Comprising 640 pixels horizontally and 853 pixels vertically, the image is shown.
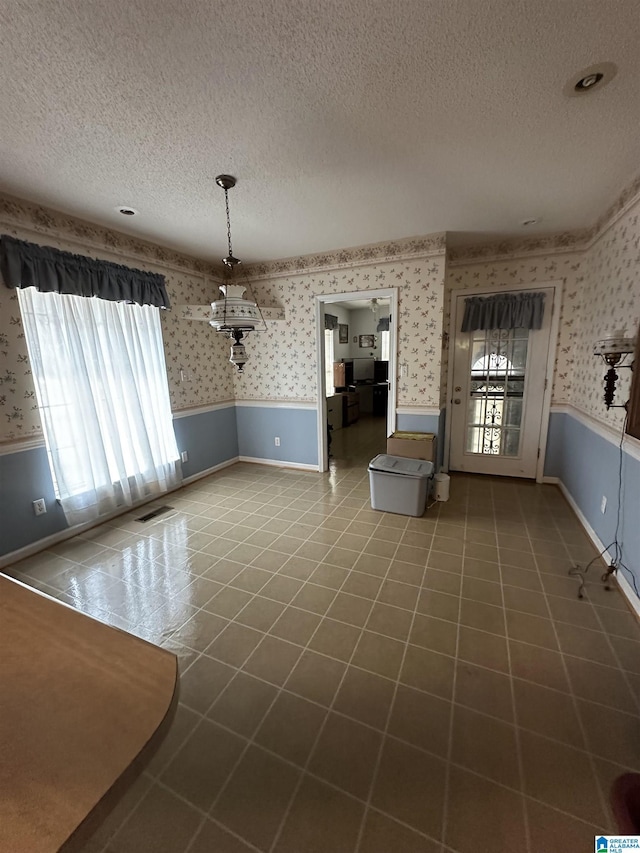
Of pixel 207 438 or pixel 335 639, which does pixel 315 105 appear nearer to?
pixel 335 639

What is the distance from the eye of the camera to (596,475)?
8.70 feet

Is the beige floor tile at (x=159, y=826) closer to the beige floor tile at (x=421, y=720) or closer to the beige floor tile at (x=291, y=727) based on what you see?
the beige floor tile at (x=291, y=727)

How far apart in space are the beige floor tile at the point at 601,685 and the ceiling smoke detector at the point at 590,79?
99.6 inches

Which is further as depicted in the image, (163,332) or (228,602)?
(163,332)

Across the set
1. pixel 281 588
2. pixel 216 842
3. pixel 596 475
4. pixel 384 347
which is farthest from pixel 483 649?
pixel 384 347

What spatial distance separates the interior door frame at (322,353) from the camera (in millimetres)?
3611

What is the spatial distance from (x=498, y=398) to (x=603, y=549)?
186 cm

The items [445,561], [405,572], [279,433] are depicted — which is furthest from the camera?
[279,433]

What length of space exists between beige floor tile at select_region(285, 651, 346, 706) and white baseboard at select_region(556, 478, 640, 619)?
1.67 meters

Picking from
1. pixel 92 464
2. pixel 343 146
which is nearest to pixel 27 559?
pixel 92 464

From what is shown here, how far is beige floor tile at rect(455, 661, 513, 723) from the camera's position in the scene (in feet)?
4.77

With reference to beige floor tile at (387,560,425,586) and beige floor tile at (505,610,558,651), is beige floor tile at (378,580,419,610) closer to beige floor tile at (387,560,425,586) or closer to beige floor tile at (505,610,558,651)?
beige floor tile at (387,560,425,586)

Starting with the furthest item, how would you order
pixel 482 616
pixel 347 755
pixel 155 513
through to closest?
pixel 155 513 → pixel 482 616 → pixel 347 755

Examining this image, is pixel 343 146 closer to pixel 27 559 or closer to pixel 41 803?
pixel 41 803
